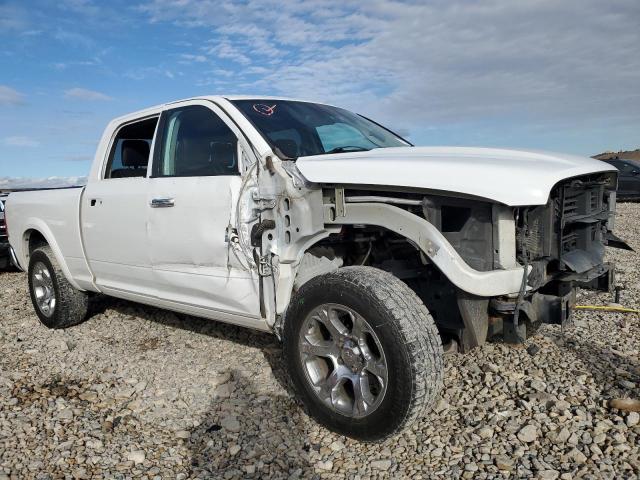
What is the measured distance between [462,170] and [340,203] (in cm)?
70

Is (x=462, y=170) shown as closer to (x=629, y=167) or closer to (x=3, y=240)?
(x=3, y=240)

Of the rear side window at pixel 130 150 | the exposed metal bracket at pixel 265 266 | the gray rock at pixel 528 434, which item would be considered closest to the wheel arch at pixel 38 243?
the rear side window at pixel 130 150

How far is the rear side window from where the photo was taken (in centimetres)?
445

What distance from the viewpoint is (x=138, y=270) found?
412 centimetres

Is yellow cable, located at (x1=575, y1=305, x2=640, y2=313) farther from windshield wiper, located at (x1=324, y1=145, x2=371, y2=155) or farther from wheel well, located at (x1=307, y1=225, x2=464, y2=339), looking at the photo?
windshield wiper, located at (x1=324, y1=145, x2=371, y2=155)

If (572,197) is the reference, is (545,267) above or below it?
below

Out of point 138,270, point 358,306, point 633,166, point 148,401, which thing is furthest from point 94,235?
point 633,166

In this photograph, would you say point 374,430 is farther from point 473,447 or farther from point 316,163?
point 316,163

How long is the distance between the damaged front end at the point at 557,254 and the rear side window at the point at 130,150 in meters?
2.97

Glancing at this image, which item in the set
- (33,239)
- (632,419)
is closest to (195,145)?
(33,239)

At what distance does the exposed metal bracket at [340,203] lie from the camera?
293 cm

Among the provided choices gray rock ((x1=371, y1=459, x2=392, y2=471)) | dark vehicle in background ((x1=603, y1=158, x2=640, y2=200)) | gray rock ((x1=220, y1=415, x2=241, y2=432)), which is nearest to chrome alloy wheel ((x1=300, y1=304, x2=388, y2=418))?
gray rock ((x1=371, y1=459, x2=392, y2=471))

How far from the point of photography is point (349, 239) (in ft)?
10.8

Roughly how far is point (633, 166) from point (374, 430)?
671 inches
